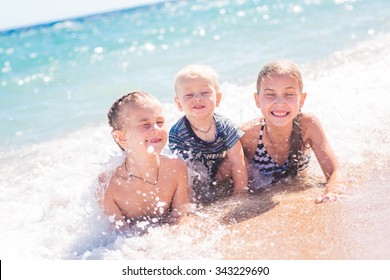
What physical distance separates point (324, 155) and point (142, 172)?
1433 mm

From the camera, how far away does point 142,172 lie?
3.69 metres

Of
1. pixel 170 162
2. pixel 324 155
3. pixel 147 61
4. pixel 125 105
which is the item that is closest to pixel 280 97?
pixel 324 155

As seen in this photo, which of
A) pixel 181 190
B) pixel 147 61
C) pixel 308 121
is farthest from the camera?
pixel 147 61

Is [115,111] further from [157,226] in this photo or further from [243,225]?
[243,225]

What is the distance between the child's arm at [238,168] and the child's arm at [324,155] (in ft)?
1.91

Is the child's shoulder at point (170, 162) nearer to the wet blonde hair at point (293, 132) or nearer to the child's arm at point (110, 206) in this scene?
the child's arm at point (110, 206)

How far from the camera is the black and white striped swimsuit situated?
4164mm

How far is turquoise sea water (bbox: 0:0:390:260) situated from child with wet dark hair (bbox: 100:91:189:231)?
0.58ft

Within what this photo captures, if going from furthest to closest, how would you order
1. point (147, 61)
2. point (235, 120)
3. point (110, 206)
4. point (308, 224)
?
point (147, 61), point (235, 120), point (110, 206), point (308, 224)

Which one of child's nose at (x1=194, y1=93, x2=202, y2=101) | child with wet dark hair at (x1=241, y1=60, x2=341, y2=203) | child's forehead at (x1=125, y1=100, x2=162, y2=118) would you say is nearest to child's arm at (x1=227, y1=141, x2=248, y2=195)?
child with wet dark hair at (x1=241, y1=60, x2=341, y2=203)

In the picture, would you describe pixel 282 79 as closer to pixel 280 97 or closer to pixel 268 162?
pixel 280 97

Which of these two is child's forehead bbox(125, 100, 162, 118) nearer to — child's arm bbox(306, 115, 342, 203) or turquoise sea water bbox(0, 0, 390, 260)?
turquoise sea water bbox(0, 0, 390, 260)

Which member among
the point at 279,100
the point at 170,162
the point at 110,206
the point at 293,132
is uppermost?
the point at 279,100

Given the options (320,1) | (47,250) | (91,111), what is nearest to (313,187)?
(47,250)
